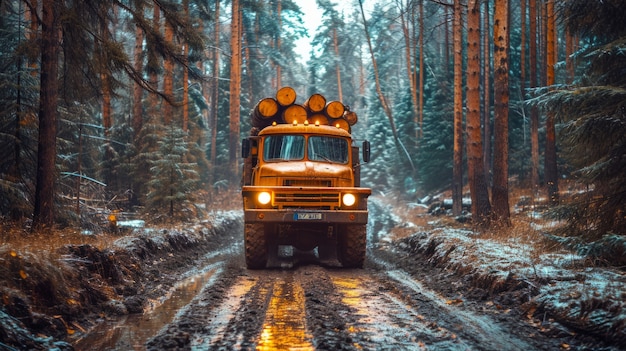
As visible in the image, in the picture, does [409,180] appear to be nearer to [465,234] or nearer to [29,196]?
[465,234]

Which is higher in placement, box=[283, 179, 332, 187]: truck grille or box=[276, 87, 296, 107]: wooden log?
box=[276, 87, 296, 107]: wooden log

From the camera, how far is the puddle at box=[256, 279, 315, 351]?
5.11 meters

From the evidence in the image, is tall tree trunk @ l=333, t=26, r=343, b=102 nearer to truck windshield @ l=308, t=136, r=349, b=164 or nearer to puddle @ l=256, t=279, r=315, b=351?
truck windshield @ l=308, t=136, r=349, b=164

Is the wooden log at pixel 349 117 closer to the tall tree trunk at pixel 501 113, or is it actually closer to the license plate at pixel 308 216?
the tall tree trunk at pixel 501 113

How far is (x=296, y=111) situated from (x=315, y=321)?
23.7ft

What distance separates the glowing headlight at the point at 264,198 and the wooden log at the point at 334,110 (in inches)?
127

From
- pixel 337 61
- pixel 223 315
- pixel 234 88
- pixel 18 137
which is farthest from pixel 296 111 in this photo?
pixel 337 61

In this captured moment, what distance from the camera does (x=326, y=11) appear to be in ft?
172

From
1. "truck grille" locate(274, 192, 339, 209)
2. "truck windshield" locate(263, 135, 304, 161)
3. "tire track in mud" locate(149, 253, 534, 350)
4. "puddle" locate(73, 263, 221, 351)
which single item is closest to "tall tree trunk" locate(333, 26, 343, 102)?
"truck windshield" locate(263, 135, 304, 161)

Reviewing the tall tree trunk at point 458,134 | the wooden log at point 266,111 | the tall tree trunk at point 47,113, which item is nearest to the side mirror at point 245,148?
the wooden log at point 266,111

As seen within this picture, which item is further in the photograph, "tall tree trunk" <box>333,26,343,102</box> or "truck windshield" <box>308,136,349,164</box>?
"tall tree trunk" <box>333,26,343,102</box>

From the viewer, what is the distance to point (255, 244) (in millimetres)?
10500

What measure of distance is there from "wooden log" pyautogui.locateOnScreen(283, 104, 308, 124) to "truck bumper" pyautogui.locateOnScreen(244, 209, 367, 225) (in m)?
3.13

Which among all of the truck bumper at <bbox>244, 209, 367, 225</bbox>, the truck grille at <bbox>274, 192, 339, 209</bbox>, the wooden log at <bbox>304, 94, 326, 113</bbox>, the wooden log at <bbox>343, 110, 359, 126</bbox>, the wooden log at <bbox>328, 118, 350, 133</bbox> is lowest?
the truck bumper at <bbox>244, 209, 367, 225</bbox>
